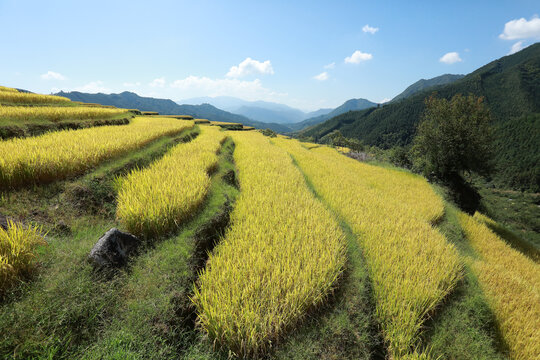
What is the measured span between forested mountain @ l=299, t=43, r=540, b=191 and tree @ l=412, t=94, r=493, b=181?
3631 inches

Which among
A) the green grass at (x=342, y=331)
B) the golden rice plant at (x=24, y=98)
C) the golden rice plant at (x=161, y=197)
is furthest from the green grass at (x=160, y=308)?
the golden rice plant at (x=24, y=98)

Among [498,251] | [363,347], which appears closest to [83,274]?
[363,347]

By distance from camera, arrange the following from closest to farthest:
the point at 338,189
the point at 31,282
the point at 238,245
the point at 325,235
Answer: the point at 31,282 < the point at 238,245 < the point at 325,235 < the point at 338,189

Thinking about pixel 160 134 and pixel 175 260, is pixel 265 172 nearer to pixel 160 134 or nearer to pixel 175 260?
pixel 175 260

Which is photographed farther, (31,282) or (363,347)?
(363,347)

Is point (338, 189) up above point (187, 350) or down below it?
above

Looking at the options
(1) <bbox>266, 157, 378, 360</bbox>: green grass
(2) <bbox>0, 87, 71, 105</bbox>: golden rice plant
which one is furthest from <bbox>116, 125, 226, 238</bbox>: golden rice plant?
(2) <bbox>0, 87, 71, 105</bbox>: golden rice plant

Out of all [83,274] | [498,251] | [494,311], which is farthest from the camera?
[498,251]

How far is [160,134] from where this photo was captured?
9.66 m

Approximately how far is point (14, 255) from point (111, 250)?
909 millimetres

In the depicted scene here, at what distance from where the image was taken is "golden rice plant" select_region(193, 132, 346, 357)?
241 cm

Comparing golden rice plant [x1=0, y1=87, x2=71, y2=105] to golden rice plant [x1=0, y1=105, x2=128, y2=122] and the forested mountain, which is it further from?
the forested mountain

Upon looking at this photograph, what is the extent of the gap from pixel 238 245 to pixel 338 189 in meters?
5.36

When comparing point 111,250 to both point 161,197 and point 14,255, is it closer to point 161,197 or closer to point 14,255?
point 14,255
